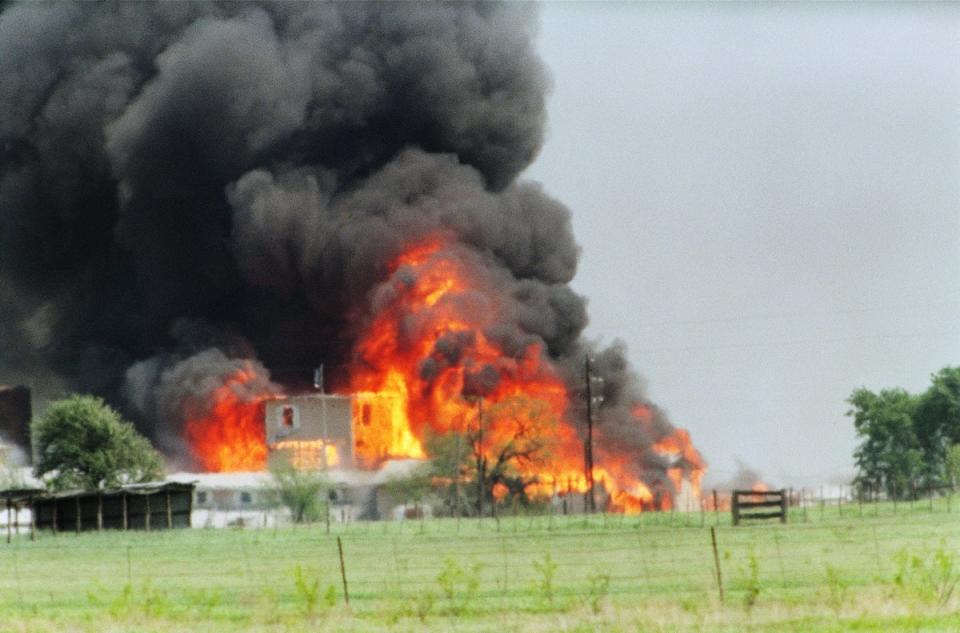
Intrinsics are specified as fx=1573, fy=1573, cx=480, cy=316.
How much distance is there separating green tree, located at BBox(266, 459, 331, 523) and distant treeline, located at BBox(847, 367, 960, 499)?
61.5ft

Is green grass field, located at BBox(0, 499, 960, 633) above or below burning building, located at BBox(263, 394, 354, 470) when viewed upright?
below

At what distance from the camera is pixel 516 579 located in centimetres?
2547

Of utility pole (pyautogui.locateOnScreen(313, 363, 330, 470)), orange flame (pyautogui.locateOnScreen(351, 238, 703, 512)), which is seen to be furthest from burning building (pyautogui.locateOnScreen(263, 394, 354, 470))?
orange flame (pyautogui.locateOnScreen(351, 238, 703, 512))

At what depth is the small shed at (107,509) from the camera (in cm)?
4744

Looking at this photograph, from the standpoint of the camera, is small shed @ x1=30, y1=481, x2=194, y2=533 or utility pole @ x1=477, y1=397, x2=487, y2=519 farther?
utility pole @ x1=477, y1=397, x2=487, y2=519

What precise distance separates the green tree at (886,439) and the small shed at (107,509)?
2257 cm

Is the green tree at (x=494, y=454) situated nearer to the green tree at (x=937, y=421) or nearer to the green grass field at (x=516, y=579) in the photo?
the green tree at (x=937, y=421)

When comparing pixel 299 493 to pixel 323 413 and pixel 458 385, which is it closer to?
pixel 323 413

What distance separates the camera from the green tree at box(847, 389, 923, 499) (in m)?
53.2

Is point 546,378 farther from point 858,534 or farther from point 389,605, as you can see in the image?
point 389,605

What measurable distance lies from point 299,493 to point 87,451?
30.9 feet

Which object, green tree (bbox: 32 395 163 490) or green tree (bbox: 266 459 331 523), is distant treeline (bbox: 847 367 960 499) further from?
green tree (bbox: 32 395 163 490)

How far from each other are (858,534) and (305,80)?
52485mm

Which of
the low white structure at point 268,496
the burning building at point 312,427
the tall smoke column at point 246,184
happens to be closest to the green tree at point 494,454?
the low white structure at point 268,496
